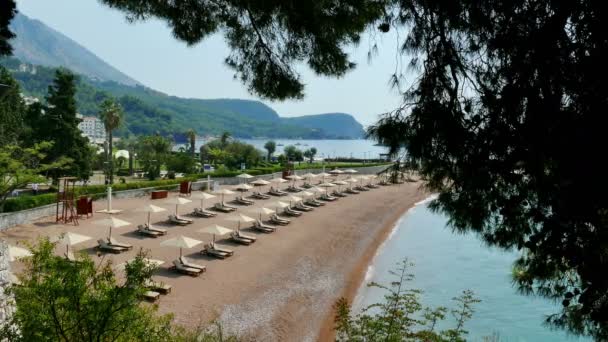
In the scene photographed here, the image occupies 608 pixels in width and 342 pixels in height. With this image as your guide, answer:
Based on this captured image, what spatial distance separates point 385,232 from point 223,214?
9888 millimetres

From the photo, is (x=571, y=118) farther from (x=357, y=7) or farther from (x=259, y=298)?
(x=259, y=298)

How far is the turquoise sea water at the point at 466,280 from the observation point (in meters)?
16.8

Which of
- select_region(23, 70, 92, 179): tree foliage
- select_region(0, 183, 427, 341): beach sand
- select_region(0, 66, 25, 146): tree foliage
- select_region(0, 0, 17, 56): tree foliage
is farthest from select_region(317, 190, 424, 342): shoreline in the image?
select_region(0, 66, 25, 146): tree foliage

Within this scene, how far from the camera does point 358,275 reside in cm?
1858

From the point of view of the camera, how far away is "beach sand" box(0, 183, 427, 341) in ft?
41.2

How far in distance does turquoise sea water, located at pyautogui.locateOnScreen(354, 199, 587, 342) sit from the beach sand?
1.03 meters

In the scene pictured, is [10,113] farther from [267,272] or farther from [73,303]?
[73,303]

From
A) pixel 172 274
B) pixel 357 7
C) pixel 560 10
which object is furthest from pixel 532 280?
pixel 172 274

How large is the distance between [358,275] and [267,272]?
4042 mm

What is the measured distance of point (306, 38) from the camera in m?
6.44

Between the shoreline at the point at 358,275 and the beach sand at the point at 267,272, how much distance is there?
5cm

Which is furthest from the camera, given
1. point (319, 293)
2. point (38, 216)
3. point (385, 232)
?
point (385, 232)

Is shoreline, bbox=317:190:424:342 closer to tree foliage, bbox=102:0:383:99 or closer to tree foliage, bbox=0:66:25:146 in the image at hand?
tree foliage, bbox=102:0:383:99

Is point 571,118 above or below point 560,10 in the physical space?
below
